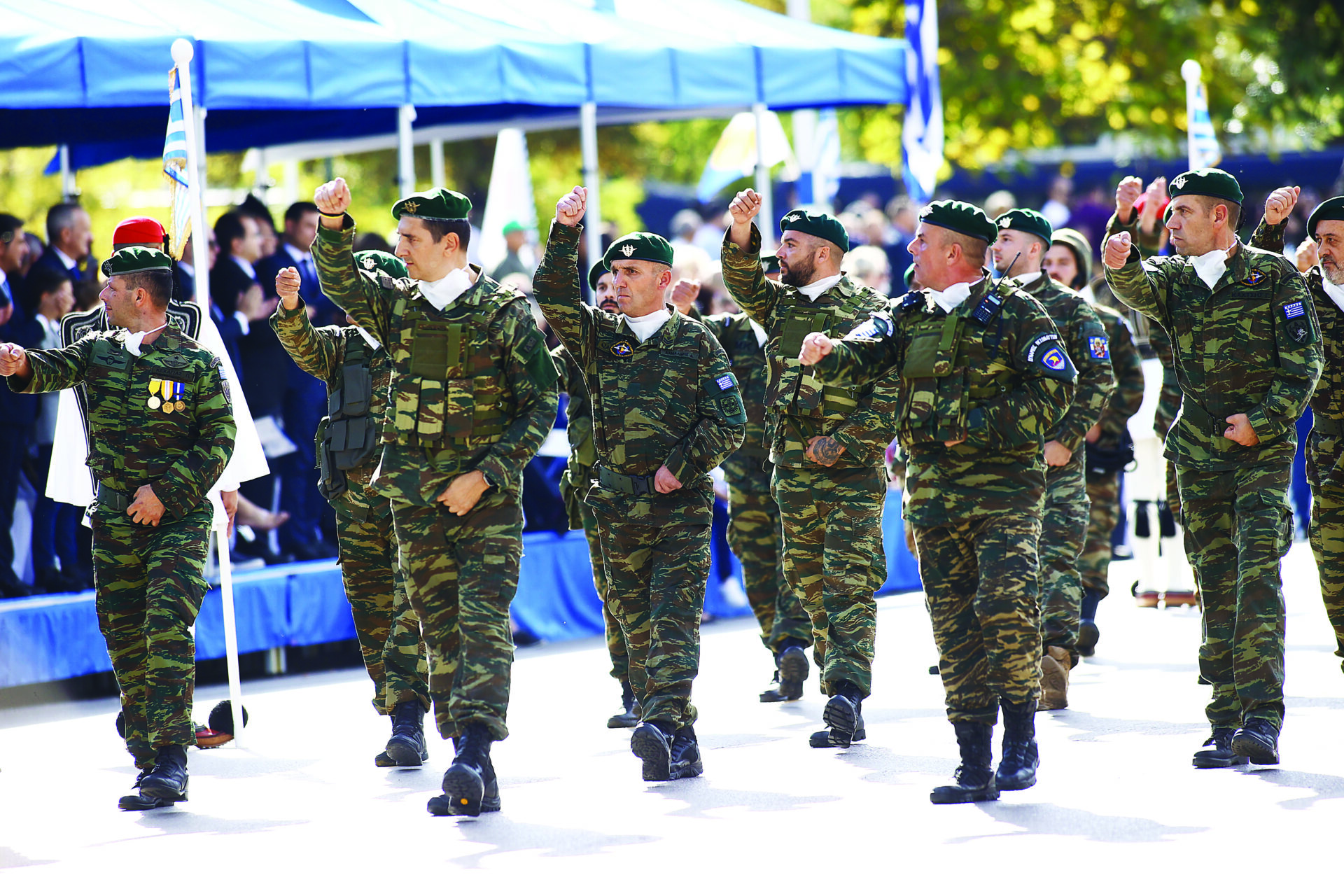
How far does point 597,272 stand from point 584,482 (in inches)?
39.3

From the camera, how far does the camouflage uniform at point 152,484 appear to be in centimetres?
680

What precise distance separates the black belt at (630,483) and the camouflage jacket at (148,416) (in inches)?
60.6

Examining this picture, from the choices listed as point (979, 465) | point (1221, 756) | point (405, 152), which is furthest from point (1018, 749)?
point (405, 152)

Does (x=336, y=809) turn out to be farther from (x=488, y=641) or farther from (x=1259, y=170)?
(x=1259, y=170)

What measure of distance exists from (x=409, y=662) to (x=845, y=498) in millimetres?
2015

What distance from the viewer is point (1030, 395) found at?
20.5ft

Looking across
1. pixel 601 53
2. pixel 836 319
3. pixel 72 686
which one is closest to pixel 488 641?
pixel 836 319

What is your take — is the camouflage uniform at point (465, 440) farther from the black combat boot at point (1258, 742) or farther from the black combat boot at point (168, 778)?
the black combat boot at point (1258, 742)

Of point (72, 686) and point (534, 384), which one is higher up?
point (534, 384)

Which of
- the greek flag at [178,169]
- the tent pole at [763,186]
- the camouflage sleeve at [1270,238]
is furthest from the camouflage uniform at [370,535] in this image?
the tent pole at [763,186]

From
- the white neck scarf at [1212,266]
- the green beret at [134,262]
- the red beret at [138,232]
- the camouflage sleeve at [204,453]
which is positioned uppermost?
the red beret at [138,232]

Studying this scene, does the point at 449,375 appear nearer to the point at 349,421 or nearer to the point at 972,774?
the point at 349,421

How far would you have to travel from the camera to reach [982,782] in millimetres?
6312

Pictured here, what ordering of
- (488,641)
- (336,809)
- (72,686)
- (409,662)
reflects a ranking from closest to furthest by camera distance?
1. (488,641)
2. (336,809)
3. (409,662)
4. (72,686)
